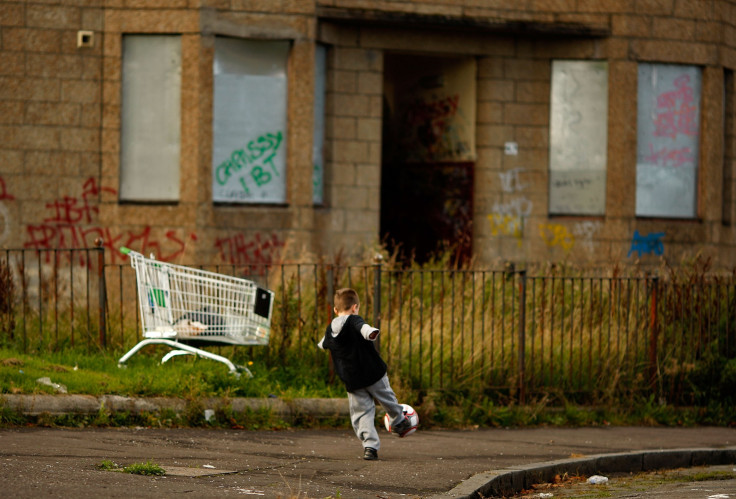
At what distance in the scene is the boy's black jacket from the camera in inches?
307

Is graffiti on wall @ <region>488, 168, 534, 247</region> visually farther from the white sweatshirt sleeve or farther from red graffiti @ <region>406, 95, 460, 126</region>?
the white sweatshirt sleeve

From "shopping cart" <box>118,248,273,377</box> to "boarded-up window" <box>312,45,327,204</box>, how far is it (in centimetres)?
570

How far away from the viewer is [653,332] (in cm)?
1107

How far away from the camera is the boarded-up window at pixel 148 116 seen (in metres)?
15.0

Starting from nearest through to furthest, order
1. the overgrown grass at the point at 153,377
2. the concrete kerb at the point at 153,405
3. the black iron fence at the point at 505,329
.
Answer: the concrete kerb at the point at 153,405 → the overgrown grass at the point at 153,377 → the black iron fence at the point at 505,329

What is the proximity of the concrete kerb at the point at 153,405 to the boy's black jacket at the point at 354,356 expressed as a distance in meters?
1.58

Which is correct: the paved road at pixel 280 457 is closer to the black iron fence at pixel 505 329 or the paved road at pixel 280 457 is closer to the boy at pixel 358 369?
the boy at pixel 358 369

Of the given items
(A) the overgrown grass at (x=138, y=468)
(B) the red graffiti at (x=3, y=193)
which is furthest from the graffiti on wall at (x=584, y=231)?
(A) the overgrown grass at (x=138, y=468)

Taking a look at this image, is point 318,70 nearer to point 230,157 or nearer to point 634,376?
point 230,157

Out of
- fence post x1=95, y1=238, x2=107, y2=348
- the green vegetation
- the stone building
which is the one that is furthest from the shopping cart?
the stone building

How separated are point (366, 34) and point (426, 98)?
1.99 metres

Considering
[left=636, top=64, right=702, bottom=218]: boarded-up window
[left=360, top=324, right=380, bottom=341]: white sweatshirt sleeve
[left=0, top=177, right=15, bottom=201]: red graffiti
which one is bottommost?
[left=360, top=324, right=380, bottom=341]: white sweatshirt sleeve

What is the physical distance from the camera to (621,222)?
16.2 metres

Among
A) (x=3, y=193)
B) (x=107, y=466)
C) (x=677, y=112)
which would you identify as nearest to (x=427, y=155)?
(x=677, y=112)
